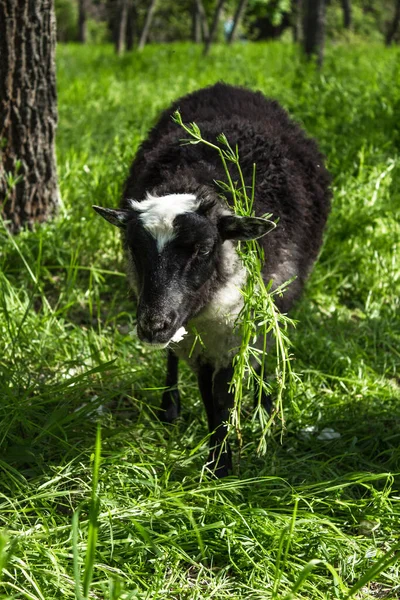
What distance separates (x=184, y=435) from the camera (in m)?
3.61

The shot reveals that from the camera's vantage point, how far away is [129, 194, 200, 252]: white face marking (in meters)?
2.86

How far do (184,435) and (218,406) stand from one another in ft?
1.00

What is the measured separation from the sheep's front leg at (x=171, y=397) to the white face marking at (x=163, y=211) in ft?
3.24

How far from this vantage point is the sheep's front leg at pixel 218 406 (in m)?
3.34

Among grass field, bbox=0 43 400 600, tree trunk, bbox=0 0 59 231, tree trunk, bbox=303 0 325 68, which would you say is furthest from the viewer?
tree trunk, bbox=303 0 325 68

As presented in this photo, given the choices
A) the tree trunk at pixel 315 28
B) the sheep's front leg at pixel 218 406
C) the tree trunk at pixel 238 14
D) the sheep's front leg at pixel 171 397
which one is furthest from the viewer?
the tree trunk at pixel 238 14

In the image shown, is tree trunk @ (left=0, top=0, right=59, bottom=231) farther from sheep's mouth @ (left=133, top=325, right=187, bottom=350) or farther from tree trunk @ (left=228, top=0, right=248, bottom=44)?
tree trunk @ (left=228, top=0, right=248, bottom=44)

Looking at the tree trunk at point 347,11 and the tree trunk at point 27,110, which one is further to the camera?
the tree trunk at point 347,11

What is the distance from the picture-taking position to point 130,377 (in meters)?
3.96

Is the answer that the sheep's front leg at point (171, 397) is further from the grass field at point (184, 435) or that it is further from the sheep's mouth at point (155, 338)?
the sheep's mouth at point (155, 338)

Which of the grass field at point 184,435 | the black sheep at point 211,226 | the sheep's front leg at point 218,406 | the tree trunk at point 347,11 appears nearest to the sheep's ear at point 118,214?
the black sheep at point 211,226

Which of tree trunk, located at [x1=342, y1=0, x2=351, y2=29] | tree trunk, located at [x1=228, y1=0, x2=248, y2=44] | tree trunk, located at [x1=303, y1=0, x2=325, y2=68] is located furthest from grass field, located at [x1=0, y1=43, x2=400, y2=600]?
tree trunk, located at [x1=342, y1=0, x2=351, y2=29]

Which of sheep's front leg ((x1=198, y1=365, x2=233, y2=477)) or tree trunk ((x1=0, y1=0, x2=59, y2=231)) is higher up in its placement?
Answer: tree trunk ((x1=0, y1=0, x2=59, y2=231))

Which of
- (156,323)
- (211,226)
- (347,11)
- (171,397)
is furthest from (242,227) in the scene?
(347,11)
